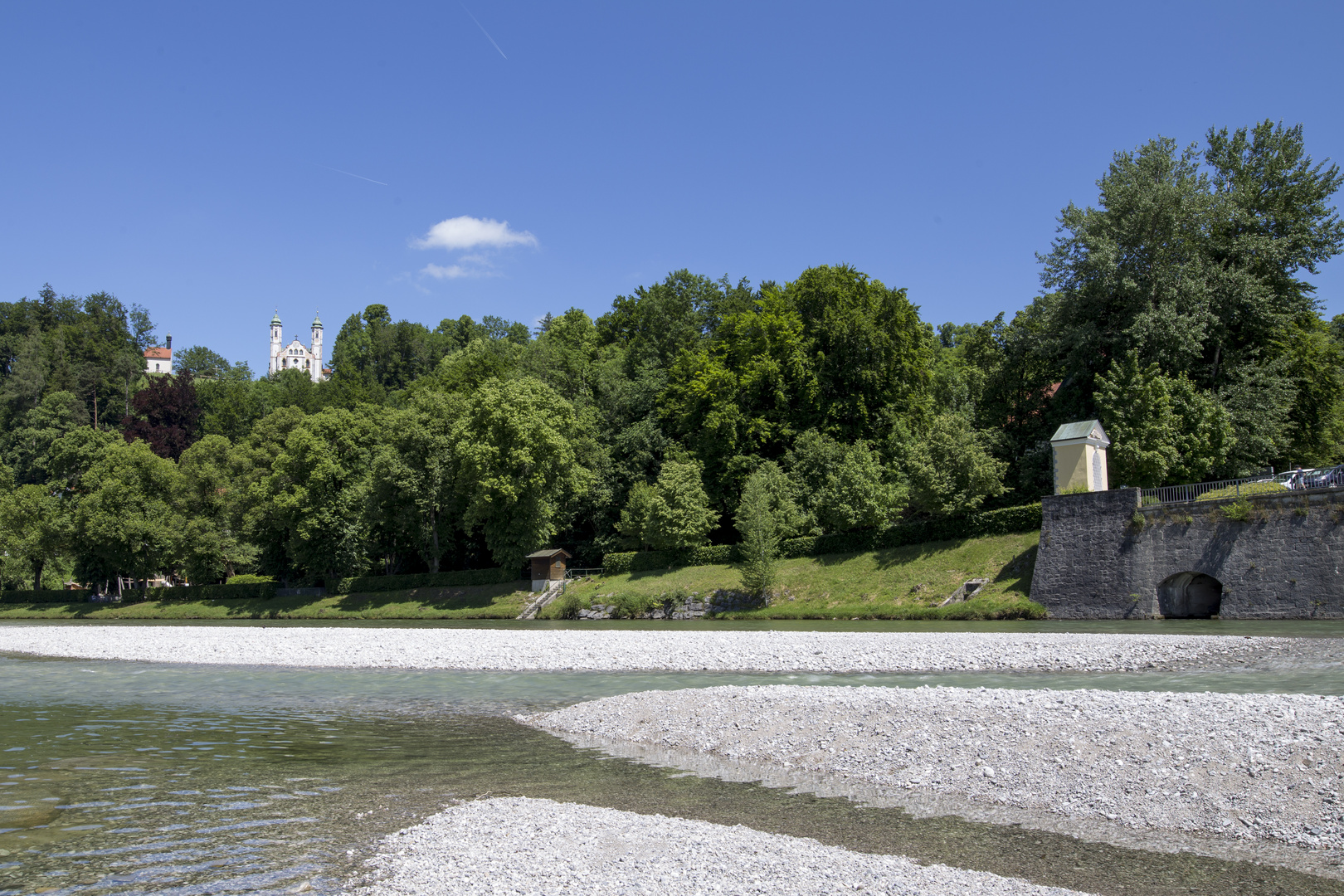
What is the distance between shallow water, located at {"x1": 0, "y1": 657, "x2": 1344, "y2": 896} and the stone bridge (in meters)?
14.9

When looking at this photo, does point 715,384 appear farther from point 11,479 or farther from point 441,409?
point 11,479

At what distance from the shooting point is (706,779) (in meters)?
10.7

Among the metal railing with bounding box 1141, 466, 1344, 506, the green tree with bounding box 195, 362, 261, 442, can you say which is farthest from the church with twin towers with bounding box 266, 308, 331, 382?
the metal railing with bounding box 1141, 466, 1344, 506

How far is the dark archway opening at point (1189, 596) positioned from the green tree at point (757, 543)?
55.3ft

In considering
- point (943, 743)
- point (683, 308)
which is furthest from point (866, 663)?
point (683, 308)

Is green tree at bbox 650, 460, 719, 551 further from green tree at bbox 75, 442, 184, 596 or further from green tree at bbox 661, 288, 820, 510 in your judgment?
green tree at bbox 75, 442, 184, 596

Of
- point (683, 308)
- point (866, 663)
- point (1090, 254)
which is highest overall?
point (683, 308)

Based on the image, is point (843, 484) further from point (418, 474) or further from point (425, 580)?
point (425, 580)

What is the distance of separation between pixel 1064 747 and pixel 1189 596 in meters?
25.5

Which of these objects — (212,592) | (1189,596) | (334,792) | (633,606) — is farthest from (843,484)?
(212,592)

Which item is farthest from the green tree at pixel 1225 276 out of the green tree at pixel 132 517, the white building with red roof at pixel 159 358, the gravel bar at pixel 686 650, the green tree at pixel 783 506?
the white building with red roof at pixel 159 358

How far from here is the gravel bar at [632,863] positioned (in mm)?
6898

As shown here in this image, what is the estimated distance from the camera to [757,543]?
138 ft

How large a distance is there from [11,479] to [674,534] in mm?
61268
